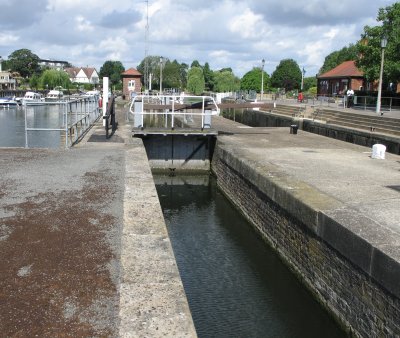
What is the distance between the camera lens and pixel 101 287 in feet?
14.3

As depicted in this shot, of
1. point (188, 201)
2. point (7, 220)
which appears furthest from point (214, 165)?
point (7, 220)

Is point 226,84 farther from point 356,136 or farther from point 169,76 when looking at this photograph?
point 356,136

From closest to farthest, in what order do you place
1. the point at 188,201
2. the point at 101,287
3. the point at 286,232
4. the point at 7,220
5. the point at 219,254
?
the point at 101,287
the point at 7,220
the point at 286,232
the point at 219,254
the point at 188,201

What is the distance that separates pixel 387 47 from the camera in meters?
31.3

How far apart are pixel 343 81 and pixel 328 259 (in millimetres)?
53829

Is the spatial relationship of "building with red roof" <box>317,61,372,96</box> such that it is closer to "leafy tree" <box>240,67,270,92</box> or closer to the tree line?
the tree line

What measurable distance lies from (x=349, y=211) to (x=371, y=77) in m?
28.1

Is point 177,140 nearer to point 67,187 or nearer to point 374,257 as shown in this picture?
point 67,187

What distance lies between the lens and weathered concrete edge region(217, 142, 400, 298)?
218 inches

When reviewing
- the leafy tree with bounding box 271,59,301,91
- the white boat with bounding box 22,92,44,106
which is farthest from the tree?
the white boat with bounding box 22,92,44,106

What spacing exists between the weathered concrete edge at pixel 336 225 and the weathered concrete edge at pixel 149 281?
2.42 meters

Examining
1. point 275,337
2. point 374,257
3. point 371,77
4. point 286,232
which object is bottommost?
point 275,337

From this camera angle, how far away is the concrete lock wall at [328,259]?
568cm

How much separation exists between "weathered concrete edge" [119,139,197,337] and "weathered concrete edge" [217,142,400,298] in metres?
2.42
